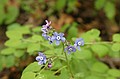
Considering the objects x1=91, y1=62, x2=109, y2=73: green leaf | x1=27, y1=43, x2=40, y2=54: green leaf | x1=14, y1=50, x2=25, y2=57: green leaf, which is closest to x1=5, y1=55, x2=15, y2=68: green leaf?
x1=14, y1=50, x2=25, y2=57: green leaf

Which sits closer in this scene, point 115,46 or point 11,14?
point 115,46

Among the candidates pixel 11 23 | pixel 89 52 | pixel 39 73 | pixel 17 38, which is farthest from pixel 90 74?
pixel 11 23

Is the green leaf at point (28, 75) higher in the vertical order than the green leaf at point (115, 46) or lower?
lower

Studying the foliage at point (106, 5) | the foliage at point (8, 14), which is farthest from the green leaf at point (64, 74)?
the foliage at point (8, 14)

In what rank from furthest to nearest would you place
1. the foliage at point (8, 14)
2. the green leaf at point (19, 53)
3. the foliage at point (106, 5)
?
the foliage at point (8, 14)
the foliage at point (106, 5)
the green leaf at point (19, 53)

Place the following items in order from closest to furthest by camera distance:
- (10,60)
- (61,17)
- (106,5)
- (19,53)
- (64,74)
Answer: (64,74) → (19,53) → (10,60) → (106,5) → (61,17)

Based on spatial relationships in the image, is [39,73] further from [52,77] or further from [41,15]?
[41,15]

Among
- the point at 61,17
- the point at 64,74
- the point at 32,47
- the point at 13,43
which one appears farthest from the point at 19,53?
the point at 61,17

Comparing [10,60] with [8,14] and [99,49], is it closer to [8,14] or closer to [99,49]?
[99,49]

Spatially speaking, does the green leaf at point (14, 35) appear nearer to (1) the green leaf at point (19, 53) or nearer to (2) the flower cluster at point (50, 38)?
(1) the green leaf at point (19, 53)
